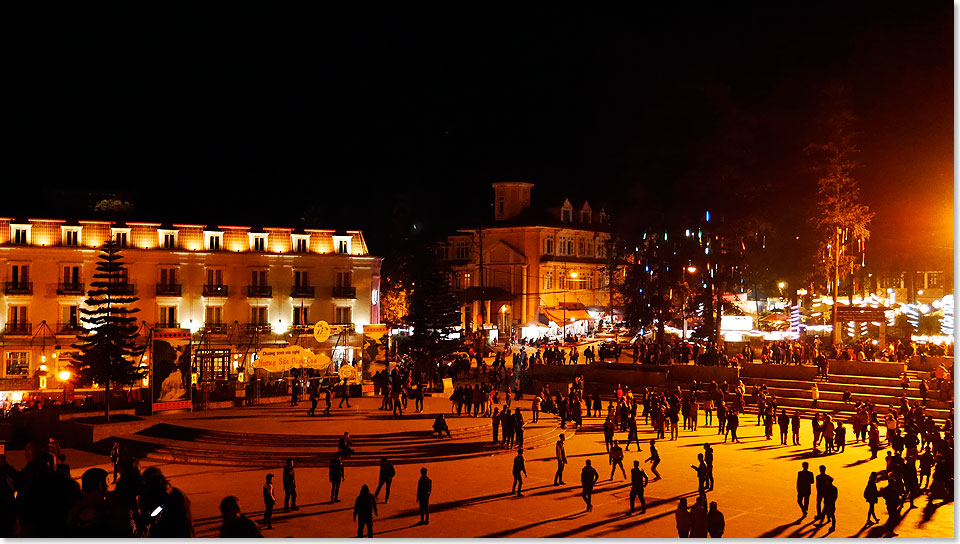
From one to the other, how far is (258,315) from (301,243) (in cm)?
485

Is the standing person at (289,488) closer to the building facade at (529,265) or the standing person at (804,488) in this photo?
the standing person at (804,488)

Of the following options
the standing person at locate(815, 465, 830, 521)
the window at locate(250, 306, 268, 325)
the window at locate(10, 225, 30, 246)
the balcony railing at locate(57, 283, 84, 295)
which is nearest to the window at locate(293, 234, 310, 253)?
the window at locate(250, 306, 268, 325)

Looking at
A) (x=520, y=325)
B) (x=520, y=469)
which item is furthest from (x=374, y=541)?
(x=520, y=325)

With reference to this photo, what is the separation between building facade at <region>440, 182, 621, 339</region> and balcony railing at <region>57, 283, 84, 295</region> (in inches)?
1281

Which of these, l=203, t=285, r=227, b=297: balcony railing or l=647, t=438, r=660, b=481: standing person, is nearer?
l=647, t=438, r=660, b=481: standing person

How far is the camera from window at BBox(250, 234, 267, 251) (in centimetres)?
5134

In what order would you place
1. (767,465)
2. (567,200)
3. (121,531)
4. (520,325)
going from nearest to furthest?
(121,531), (767,465), (520,325), (567,200)

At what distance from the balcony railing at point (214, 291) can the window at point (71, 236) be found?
6.88 metres

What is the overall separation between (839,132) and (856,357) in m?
10.5

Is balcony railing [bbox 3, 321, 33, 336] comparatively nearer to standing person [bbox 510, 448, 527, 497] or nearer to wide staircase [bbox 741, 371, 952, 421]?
standing person [bbox 510, 448, 527, 497]

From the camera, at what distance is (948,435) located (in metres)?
23.0

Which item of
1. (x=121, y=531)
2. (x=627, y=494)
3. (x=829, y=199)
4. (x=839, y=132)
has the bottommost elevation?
(x=627, y=494)

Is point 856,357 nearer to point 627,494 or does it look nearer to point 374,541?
point 627,494

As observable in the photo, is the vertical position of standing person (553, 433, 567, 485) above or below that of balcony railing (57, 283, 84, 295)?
below
